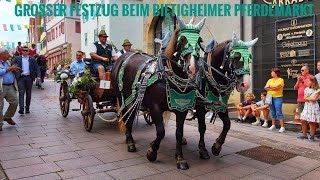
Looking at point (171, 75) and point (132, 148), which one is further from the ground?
point (171, 75)

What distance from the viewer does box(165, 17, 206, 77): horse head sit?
398 centimetres

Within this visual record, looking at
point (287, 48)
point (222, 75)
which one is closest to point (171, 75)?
point (222, 75)

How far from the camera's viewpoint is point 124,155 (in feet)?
16.8

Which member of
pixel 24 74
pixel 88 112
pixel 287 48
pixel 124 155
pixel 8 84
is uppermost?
pixel 287 48

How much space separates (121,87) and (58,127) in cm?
253

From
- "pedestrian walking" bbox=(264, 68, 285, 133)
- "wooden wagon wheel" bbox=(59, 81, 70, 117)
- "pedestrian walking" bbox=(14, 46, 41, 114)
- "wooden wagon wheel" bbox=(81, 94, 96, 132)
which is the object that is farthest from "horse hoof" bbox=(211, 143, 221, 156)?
"pedestrian walking" bbox=(14, 46, 41, 114)

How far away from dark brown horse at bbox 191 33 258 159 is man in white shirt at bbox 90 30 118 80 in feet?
9.32

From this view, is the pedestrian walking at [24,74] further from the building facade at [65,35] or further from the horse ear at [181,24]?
the building facade at [65,35]

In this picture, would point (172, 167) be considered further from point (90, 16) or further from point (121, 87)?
point (90, 16)

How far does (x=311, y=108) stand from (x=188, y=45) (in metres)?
3.84

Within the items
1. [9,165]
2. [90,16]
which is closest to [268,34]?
[9,165]

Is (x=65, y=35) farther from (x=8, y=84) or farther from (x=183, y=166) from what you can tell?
(x=183, y=166)

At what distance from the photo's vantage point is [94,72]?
7.17m

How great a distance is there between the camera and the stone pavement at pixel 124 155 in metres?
4.26
